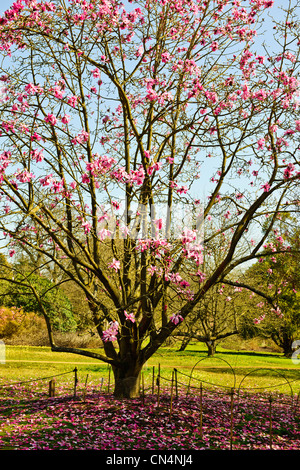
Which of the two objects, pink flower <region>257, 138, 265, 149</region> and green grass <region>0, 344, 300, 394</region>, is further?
green grass <region>0, 344, 300, 394</region>

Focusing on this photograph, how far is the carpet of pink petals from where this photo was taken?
257 inches

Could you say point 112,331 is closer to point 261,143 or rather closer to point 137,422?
point 137,422

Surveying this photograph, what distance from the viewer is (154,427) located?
7250mm

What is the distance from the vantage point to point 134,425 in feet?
23.6

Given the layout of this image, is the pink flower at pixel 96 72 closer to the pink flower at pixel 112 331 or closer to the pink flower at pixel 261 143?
the pink flower at pixel 261 143

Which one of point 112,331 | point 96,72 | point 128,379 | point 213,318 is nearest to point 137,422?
point 128,379

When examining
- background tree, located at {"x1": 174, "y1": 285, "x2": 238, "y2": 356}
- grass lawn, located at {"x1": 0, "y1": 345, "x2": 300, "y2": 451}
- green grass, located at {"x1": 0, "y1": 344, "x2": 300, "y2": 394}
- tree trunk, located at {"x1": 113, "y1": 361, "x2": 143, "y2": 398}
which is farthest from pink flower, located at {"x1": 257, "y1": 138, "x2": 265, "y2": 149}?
green grass, located at {"x1": 0, "y1": 344, "x2": 300, "y2": 394}

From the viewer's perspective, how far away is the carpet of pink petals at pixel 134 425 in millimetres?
6523

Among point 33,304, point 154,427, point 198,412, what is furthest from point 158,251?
point 33,304

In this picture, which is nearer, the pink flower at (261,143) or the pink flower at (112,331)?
the pink flower at (112,331)

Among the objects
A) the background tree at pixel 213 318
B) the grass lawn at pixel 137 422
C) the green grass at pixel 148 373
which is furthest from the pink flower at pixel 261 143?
the green grass at pixel 148 373

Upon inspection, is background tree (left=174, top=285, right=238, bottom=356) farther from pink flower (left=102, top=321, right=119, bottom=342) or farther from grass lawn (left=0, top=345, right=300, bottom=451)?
pink flower (left=102, top=321, right=119, bottom=342)

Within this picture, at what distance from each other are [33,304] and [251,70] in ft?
57.1
